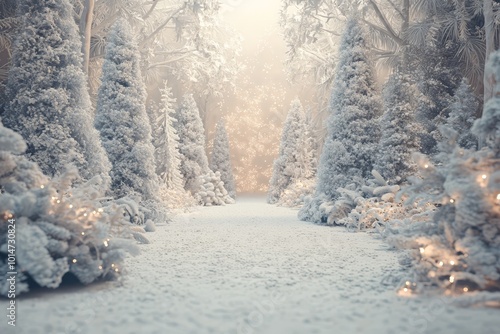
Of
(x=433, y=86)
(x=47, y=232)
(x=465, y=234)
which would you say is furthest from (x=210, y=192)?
(x=465, y=234)

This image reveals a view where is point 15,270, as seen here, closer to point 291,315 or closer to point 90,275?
point 90,275

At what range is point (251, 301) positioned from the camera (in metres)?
3.67

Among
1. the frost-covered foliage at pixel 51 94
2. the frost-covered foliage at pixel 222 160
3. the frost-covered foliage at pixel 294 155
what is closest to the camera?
the frost-covered foliage at pixel 51 94

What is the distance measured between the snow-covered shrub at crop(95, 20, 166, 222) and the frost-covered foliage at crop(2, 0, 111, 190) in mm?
1897

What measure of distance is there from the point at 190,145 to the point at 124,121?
966 centimetres

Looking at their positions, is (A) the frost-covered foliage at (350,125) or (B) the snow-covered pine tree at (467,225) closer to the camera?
(B) the snow-covered pine tree at (467,225)

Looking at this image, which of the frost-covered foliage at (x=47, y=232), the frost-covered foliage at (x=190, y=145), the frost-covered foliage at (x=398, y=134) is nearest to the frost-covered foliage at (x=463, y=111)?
the frost-covered foliage at (x=398, y=134)

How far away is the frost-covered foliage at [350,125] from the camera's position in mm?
10531

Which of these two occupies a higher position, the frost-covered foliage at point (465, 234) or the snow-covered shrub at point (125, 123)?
the snow-covered shrub at point (125, 123)

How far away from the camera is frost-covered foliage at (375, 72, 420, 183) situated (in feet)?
32.6

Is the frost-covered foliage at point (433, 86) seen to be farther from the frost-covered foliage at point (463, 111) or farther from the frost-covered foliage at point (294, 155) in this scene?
the frost-covered foliage at point (294, 155)

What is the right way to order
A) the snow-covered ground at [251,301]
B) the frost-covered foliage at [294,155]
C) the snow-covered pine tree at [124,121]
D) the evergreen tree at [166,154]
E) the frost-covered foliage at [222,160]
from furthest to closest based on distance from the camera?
the frost-covered foliage at [222,160], the frost-covered foliage at [294,155], the evergreen tree at [166,154], the snow-covered pine tree at [124,121], the snow-covered ground at [251,301]

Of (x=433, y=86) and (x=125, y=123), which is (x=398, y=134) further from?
(x=125, y=123)

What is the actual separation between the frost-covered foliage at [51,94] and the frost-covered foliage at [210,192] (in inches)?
440
